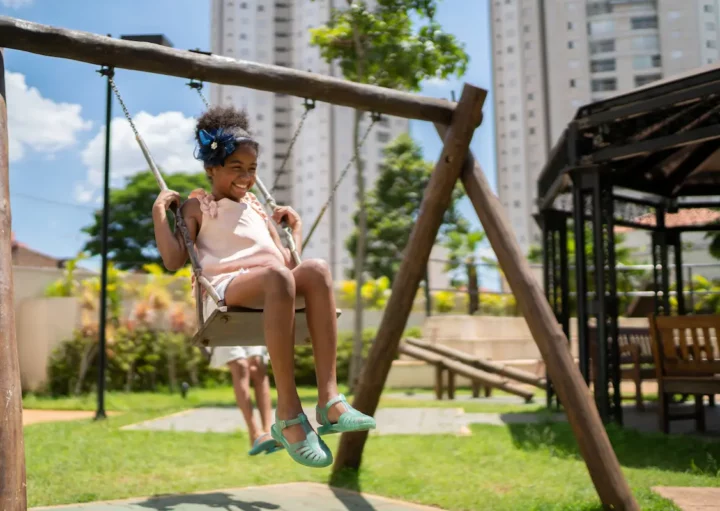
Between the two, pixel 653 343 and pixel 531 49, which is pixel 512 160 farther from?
pixel 653 343

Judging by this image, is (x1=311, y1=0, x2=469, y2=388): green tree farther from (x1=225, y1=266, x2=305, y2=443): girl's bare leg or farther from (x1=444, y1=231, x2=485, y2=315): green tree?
(x1=225, y1=266, x2=305, y2=443): girl's bare leg

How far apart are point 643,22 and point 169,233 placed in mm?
55922

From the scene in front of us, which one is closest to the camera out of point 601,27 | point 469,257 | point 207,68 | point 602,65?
point 207,68

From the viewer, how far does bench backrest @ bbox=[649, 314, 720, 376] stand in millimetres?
6258

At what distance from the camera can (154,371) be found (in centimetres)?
1400

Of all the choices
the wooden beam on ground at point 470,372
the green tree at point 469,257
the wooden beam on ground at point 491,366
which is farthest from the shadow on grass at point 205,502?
the green tree at point 469,257

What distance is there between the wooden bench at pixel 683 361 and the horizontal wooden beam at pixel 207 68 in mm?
3123

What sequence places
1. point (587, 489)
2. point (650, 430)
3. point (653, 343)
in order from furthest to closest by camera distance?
point (650, 430) < point (653, 343) < point (587, 489)

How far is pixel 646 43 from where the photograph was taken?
5359cm

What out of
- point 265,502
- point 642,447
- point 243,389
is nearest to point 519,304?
point 265,502

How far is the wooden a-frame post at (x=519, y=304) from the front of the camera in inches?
158

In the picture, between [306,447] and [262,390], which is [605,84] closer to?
[262,390]

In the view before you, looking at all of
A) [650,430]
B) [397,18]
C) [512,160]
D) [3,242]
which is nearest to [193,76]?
[3,242]

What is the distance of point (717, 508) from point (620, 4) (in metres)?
55.5
